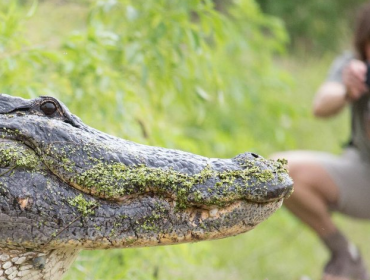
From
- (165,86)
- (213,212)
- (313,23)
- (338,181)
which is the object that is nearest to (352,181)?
(338,181)

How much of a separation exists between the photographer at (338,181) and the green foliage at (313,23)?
23.1ft

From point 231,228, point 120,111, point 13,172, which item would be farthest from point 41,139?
point 120,111

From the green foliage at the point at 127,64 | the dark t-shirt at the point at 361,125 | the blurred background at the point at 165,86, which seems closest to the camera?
the green foliage at the point at 127,64

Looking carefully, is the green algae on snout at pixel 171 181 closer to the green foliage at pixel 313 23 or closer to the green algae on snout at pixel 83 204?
the green algae on snout at pixel 83 204

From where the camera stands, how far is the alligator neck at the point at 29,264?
5.36 feet

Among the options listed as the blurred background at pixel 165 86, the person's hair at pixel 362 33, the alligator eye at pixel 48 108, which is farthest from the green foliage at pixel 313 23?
the alligator eye at pixel 48 108

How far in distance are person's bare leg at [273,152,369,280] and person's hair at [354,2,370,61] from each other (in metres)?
0.77

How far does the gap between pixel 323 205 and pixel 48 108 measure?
2.91m

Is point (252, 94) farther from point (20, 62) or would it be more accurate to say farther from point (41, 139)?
point (41, 139)

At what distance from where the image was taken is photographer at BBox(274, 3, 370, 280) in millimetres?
4133

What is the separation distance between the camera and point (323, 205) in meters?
4.27

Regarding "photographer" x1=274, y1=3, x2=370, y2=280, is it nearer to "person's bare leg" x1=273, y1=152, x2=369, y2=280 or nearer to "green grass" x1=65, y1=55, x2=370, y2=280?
"person's bare leg" x1=273, y1=152, x2=369, y2=280

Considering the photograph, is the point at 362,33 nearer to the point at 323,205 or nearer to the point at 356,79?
the point at 356,79

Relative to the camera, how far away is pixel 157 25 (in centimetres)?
319
